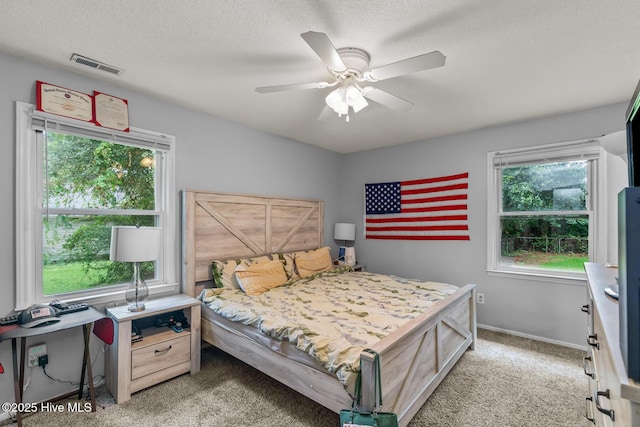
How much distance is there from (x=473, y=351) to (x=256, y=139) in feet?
11.1

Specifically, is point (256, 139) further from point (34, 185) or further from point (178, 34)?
point (34, 185)

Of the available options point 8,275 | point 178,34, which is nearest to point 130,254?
point 8,275

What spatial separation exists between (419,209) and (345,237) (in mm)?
1179

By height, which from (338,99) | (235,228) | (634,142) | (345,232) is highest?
(338,99)

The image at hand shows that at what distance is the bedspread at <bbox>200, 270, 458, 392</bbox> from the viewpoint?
71.2 inches

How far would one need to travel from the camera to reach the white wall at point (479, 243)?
3.16m

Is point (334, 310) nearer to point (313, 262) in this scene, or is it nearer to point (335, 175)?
point (313, 262)

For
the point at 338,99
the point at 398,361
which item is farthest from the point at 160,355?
the point at 338,99

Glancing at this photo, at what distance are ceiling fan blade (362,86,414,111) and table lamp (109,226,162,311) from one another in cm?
194

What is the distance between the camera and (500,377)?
8.50ft

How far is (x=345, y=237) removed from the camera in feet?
15.4

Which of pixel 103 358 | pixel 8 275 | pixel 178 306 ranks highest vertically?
pixel 8 275

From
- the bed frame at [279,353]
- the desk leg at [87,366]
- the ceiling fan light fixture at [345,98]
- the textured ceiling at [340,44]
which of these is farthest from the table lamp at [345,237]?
the desk leg at [87,366]

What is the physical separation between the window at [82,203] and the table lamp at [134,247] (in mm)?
313
